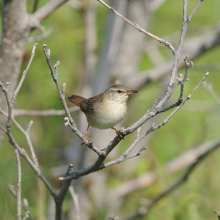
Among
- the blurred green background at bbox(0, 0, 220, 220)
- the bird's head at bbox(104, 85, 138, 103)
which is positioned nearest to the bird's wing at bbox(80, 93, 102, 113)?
the bird's head at bbox(104, 85, 138, 103)

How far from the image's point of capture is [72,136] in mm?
5375

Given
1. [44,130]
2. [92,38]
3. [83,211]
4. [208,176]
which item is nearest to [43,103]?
[44,130]

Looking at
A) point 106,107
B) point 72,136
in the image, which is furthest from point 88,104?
point 72,136

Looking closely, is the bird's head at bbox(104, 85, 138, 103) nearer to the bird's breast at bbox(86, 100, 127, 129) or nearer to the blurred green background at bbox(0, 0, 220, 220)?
the bird's breast at bbox(86, 100, 127, 129)

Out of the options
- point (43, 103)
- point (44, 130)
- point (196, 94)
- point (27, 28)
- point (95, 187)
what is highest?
point (196, 94)

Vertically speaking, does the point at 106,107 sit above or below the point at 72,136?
below

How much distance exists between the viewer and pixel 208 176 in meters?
3.80

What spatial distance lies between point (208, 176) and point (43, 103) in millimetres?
2525

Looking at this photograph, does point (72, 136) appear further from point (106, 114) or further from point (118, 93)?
point (106, 114)

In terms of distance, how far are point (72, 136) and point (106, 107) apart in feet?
8.52

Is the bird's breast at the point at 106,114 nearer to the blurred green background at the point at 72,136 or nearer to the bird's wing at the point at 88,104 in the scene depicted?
the bird's wing at the point at 88,104

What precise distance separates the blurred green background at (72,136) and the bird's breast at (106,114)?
85cm

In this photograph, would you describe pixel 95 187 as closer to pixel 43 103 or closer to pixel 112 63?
pixel 43 103

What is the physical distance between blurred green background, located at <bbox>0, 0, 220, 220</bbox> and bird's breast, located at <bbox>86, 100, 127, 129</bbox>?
0.85 m
